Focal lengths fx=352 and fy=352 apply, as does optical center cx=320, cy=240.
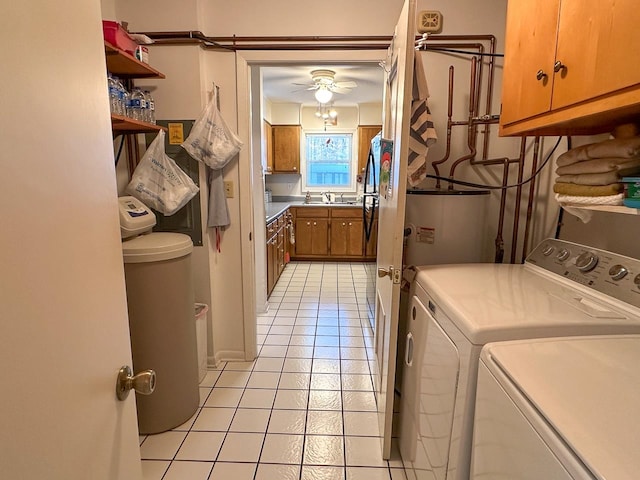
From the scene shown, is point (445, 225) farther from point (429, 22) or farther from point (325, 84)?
point (325, 84)

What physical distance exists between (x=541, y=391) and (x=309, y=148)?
221 inches

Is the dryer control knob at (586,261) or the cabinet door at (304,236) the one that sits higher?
the dryer control knob at (586,261)

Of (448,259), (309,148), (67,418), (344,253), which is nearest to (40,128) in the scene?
(67,418)

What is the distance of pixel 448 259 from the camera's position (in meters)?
1.82

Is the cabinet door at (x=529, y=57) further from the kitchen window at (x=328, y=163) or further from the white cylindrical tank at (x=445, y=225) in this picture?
the kitchen window at (x=328, y=163)

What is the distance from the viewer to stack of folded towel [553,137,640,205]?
1070 mm

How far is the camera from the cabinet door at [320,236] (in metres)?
5.27

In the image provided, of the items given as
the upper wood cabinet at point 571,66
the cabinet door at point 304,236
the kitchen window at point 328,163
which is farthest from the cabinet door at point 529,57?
the kitchen window at point 328,163

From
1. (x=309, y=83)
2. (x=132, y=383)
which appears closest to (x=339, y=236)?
(x=309, y=83)

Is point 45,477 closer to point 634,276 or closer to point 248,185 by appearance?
point 634,276

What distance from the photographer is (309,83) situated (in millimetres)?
4336

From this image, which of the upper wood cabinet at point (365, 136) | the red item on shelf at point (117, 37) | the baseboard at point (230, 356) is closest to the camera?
the red item on shelf at point (117, 37)

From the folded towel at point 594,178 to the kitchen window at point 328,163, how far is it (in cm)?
471

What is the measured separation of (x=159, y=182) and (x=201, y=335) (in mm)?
993
